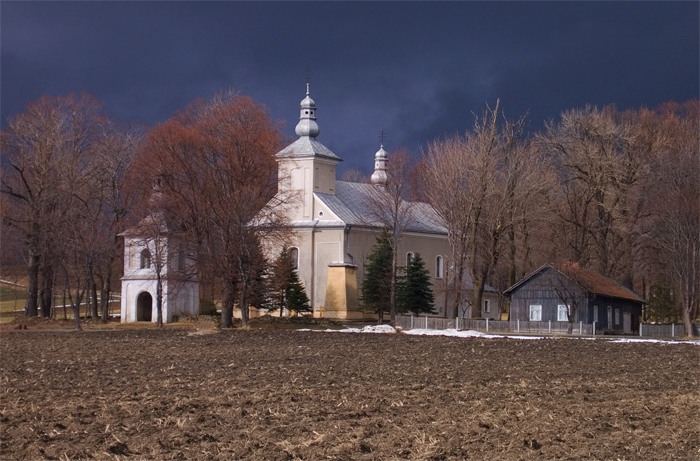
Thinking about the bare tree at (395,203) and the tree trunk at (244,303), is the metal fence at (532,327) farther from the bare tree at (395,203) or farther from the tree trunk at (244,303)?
the tree trunk at (244,303)

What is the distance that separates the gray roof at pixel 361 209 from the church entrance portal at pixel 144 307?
41.7ft

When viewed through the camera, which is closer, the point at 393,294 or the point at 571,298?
the point at 571,298

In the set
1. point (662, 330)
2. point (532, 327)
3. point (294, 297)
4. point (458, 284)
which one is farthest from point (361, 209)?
point (662, 330)

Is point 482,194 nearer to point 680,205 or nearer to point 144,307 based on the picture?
point 680,205

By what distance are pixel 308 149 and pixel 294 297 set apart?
11.3m

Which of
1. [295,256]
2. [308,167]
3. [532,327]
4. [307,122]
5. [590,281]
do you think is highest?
[307,122]

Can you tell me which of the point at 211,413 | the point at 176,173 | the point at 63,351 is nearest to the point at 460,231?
the point at 176,173

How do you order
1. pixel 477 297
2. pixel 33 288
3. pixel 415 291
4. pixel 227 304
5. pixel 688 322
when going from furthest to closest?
pixel 415 291, pixel 33 288, pixel 477 297, pixel 227 304, pixel 688 322

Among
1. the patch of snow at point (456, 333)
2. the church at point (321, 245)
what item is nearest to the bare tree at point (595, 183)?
the church at point (321, 245)

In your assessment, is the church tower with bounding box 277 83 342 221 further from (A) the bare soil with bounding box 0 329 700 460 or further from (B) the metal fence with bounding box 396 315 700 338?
(A) the bare soil with bounding box 0 329 700 460

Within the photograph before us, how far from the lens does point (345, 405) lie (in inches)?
632

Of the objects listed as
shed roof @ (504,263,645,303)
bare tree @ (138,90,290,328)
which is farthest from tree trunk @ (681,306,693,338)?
bare tree @ (138,90,290,328)

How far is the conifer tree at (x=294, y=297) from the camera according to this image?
183 ft

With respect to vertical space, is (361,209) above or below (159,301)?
above
